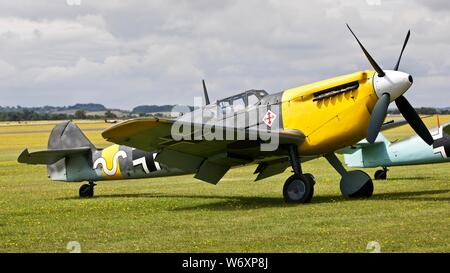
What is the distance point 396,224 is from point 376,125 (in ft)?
8.52

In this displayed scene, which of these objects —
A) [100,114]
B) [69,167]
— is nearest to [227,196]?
[69,167]

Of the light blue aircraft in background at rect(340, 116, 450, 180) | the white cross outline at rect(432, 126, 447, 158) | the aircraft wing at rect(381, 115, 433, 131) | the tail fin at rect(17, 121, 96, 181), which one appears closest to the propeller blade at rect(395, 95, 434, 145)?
the aircraft wing at rect(381, 115, 433, 131)

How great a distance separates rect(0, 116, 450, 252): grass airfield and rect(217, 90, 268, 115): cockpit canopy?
5.66 ft

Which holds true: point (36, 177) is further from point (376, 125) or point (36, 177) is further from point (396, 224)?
point (396, 224)

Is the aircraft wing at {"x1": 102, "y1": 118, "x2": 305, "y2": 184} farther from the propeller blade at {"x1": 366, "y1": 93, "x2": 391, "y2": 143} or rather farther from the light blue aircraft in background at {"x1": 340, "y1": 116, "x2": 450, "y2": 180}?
the light blue aircraft in background at {"x1": 340, "y1": 116, "x2": 450, "y2": 180}

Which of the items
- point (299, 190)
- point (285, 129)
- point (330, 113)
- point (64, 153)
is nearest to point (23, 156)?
point (64, 153)

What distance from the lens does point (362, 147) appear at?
1772 cm

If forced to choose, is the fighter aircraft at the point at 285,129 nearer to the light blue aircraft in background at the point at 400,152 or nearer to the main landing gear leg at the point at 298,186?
the main landing gear leg at the point at 298,186

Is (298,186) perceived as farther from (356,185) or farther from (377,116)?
(377,116)

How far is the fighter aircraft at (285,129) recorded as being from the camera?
1127 centimetres

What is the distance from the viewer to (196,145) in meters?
12.1

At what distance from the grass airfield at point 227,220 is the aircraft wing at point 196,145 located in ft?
2.38

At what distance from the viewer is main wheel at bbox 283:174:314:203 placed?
11695 millimetres
